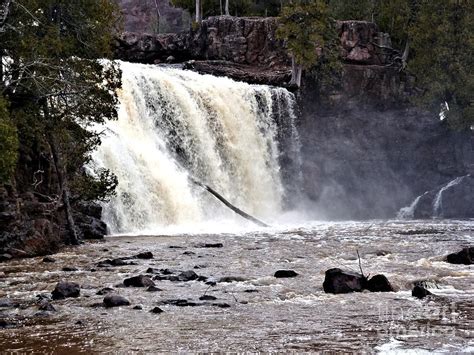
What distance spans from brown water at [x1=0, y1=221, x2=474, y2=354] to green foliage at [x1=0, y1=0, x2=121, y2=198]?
404 cm

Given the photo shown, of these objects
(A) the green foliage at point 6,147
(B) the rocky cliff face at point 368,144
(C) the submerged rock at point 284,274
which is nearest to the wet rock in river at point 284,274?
(C) the submerged rock at point 284,274

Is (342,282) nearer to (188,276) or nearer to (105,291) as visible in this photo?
(188,276)

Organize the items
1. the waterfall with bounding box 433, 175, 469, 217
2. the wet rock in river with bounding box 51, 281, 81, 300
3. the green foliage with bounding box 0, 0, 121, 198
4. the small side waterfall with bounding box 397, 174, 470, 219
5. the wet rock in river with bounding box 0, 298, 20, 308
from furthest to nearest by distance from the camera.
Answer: the small side waterfall with bounding box 397, 174, 470, 219
the waterfall with bounding box 433, 175, 469, 217
the green foliage with bounding box 0, 0, 121, 198
the wet rock in river with bounding box 51, 281, 81, 300
the wet rock in river with bounding box 0, 298, 20, 308

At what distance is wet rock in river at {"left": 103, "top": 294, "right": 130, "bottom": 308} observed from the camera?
11.3 metres

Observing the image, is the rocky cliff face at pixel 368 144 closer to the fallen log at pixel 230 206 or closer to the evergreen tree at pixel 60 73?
the fallen log at pixel 230 206

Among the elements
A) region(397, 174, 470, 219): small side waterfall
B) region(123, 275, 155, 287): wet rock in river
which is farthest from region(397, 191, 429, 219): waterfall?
region(123, 275, 155, 287): wet rock in river

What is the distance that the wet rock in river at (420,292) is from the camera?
1189cm

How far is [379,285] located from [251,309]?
9.89ft

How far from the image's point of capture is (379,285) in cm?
1265

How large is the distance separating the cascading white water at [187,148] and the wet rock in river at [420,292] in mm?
16149

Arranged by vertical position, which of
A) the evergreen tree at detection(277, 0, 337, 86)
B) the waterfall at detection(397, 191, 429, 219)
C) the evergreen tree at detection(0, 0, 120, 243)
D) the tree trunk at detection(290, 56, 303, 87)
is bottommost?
the waterfall at detection(397, 191, 429, 219)

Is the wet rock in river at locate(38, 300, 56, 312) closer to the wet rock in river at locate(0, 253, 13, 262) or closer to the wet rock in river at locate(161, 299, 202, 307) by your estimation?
the wet rock in river at locate(161, 299, 202, 307)

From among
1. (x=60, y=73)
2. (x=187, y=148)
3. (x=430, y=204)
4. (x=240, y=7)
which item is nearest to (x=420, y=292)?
(x=60, y=73)

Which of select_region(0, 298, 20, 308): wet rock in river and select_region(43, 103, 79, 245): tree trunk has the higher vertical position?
select_region(43, 103, 79, 245): tree trunk
